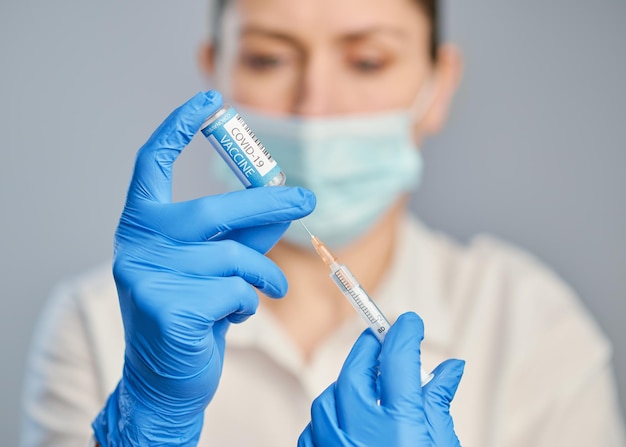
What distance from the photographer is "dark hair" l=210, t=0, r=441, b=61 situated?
1.56 m

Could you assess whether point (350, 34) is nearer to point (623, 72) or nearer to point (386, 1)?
point (386, 1)

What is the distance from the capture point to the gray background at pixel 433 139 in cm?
183

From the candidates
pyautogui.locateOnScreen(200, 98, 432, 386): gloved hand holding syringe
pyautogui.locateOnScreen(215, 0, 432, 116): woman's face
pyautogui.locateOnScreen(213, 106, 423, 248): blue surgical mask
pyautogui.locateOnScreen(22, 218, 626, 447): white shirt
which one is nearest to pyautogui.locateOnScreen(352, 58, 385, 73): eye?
pyautogui.locateOnScreen(215, 0, 432, 116): woman's face

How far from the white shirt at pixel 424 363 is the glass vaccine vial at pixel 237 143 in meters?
0.62

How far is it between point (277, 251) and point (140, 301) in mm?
735

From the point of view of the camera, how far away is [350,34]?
145cm

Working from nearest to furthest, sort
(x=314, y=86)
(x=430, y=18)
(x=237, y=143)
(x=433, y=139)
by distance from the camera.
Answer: (x=237, y=143)
(x=314, y=86)
(x=430, y=18)
(x=433, y=139)

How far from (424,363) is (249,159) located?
2.60 feet

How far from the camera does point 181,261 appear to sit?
958 mm

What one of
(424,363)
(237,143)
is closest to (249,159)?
(237,143)

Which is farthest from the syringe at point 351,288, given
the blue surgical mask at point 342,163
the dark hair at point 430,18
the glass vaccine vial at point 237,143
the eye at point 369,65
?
the dark hair at point 430,18

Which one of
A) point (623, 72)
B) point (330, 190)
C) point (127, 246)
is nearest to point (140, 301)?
point (127, 246)

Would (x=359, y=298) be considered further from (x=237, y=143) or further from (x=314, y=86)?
(x=314, y=86)

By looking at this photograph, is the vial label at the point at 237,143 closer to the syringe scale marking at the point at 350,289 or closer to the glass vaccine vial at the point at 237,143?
the glass vaccine vial at the point at 237,143
